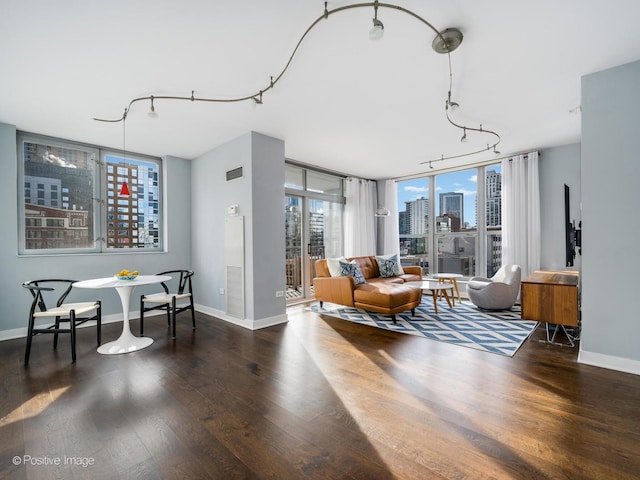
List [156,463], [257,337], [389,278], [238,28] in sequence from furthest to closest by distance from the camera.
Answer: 1. [389,278]
2. [257,337]
3. [238,28]
4. [156,463]

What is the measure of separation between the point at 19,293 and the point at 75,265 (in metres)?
0.64

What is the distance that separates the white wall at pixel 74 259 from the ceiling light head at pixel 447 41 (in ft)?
14.6

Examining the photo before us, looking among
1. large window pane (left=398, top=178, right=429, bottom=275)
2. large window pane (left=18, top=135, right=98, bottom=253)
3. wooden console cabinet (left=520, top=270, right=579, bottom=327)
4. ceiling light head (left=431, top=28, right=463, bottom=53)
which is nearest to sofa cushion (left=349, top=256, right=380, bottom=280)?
large window pane (left=398, top=178, right=429, bottom=275)

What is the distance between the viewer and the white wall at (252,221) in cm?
410

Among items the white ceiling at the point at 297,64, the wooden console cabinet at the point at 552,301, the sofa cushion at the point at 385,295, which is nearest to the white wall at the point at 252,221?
the white ceiling at the point at 297,64

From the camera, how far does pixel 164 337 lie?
12.3 feet

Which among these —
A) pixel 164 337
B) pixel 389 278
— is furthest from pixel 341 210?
pixel 164 337

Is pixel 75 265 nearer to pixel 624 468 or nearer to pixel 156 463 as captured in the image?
pixel 156 463

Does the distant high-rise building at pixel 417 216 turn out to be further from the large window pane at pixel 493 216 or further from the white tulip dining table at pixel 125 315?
the white tulip dining table at pixel 125 315

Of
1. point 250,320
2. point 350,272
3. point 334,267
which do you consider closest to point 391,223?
point 334,267

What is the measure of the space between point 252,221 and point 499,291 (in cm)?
395

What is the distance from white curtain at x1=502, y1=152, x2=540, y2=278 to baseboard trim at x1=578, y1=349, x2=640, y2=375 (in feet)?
8.71

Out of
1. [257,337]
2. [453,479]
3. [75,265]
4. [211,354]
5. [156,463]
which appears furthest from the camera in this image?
[75,265]

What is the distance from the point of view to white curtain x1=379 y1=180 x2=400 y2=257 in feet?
23.5
